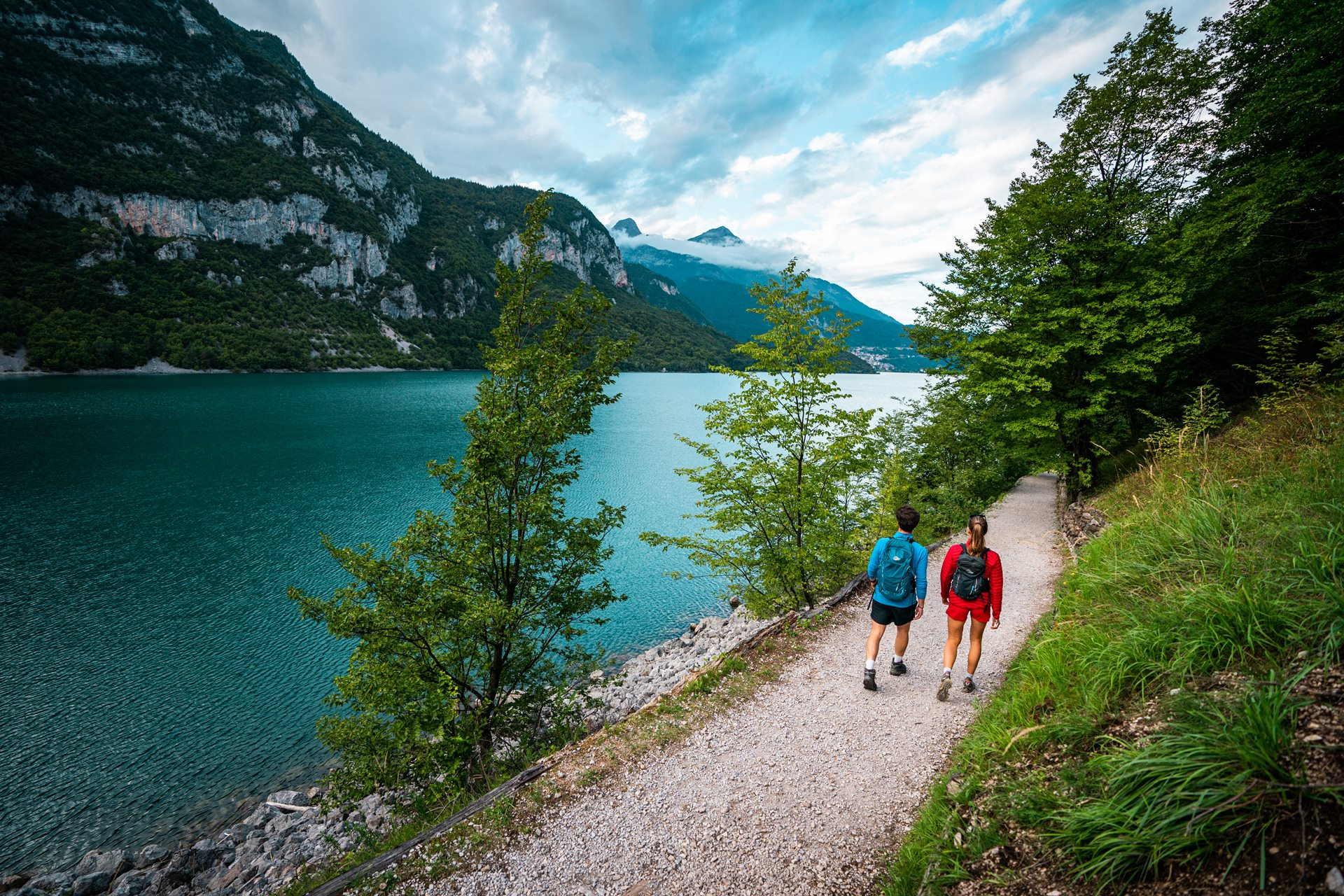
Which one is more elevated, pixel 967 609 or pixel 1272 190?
pixel 1272 190

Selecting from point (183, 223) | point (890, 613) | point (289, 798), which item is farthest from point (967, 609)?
point (183, 223)

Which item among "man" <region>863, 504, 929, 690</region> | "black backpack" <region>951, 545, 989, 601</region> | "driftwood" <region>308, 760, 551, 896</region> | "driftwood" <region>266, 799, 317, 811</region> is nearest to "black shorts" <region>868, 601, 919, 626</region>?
"man" <region>863, 504, 929, 690</region>

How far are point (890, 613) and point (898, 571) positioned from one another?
2.12 ft

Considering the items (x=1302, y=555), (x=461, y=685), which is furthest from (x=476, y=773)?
(x=1302, y=555)

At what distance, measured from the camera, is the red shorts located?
614 centimetres

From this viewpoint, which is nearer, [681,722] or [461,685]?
[681,722]

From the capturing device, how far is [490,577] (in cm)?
884

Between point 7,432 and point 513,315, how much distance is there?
65.0 meters

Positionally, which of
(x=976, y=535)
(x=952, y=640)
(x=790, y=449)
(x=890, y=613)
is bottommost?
(x=952, y=640)

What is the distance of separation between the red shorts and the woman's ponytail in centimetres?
62

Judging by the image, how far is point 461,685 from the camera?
8.12m

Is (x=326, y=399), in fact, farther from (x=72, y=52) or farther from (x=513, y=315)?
(x=72, y=52)

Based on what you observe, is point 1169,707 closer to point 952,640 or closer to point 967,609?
point 967,609

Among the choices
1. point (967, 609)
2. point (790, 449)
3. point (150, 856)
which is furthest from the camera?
point (790, 449)
